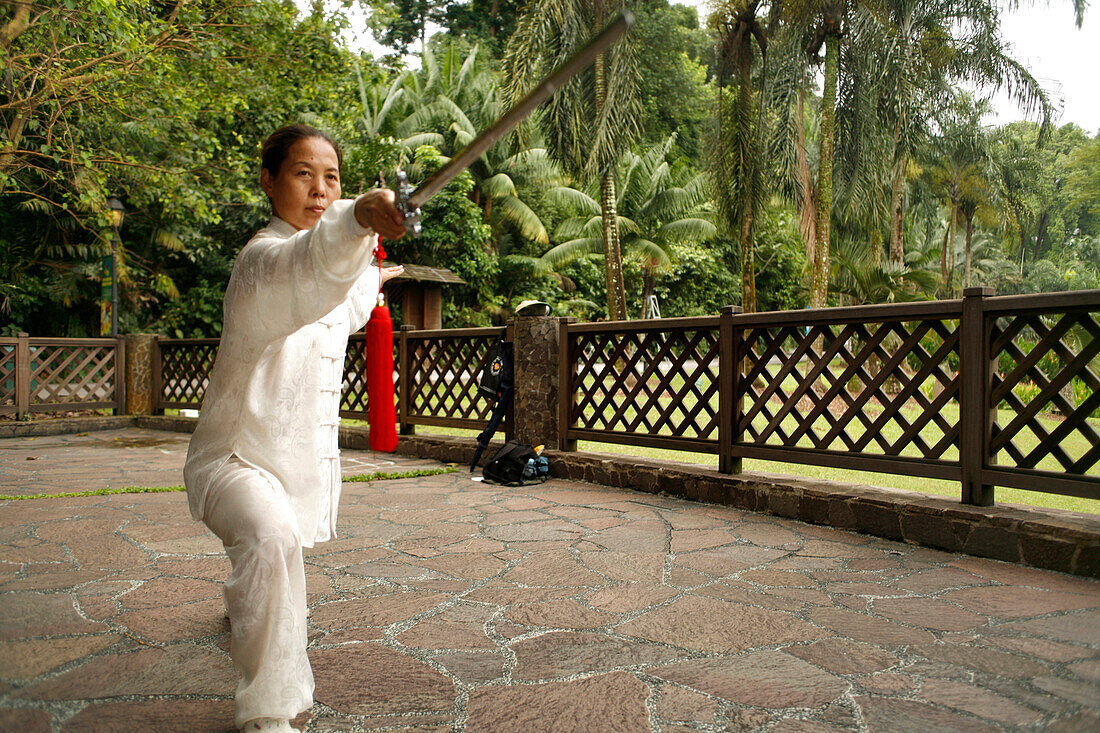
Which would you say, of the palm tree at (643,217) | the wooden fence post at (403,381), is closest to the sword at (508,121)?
the wooden fence post at (403,381)

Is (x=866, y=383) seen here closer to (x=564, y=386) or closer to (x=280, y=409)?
(x=564, y=386)

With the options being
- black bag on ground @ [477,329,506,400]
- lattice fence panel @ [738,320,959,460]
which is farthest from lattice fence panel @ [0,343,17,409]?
lattice fence panel @ [738,320,959,460]

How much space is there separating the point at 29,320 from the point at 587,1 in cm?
1309

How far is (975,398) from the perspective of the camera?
412 cm

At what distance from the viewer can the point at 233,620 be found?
71.1 inches

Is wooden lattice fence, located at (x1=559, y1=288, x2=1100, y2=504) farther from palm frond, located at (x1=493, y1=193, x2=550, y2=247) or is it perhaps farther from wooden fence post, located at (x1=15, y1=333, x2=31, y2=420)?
palm frond, located at (x1=493, y1=193, x2=550, y2=247)

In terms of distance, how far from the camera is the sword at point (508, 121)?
1.28m

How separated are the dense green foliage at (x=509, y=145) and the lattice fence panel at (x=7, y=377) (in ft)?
6.91

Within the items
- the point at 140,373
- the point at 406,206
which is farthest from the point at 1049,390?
the point at 140,373

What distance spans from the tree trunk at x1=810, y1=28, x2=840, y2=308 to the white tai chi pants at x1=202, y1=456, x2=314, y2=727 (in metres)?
13.9

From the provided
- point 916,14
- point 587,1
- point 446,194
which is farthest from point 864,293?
point 446,194

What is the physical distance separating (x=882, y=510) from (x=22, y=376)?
11017 millimetres

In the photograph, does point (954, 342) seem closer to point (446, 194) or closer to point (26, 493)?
point (26, 493)

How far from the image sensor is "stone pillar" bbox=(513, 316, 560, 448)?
6.81 m
